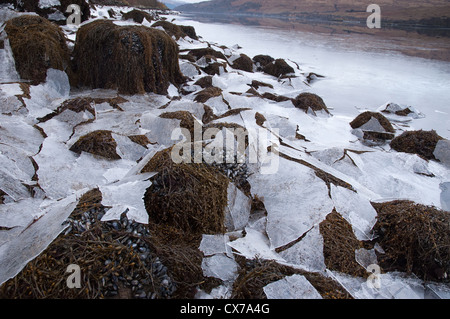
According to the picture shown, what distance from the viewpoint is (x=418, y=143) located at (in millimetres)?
5812

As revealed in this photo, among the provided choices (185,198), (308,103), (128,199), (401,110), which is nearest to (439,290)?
(185,198)

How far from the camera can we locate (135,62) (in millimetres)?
6676

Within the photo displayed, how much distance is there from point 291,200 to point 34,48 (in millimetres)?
6201

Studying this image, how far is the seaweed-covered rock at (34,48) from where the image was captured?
5.74m

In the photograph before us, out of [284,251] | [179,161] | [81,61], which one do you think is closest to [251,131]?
[179,161]

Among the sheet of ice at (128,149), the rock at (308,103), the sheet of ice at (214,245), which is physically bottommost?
the sheet of ice at (214,245)

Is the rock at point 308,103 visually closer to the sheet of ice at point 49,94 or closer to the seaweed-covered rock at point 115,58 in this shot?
the seaweed-covered rock at point 115,58

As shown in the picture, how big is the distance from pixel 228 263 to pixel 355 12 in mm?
78727

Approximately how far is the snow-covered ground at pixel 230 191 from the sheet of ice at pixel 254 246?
0.04ft

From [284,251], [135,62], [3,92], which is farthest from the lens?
[135,62]

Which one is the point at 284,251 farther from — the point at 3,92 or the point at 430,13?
the point at 430,13

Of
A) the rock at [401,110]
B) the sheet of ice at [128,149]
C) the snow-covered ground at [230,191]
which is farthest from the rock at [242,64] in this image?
the sheet of ice at [128,149]

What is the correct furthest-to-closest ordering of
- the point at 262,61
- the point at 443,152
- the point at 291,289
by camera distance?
the point at 262,61, the point at 443,152, the point at 291,289

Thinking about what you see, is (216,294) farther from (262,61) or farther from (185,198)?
(262,61)
